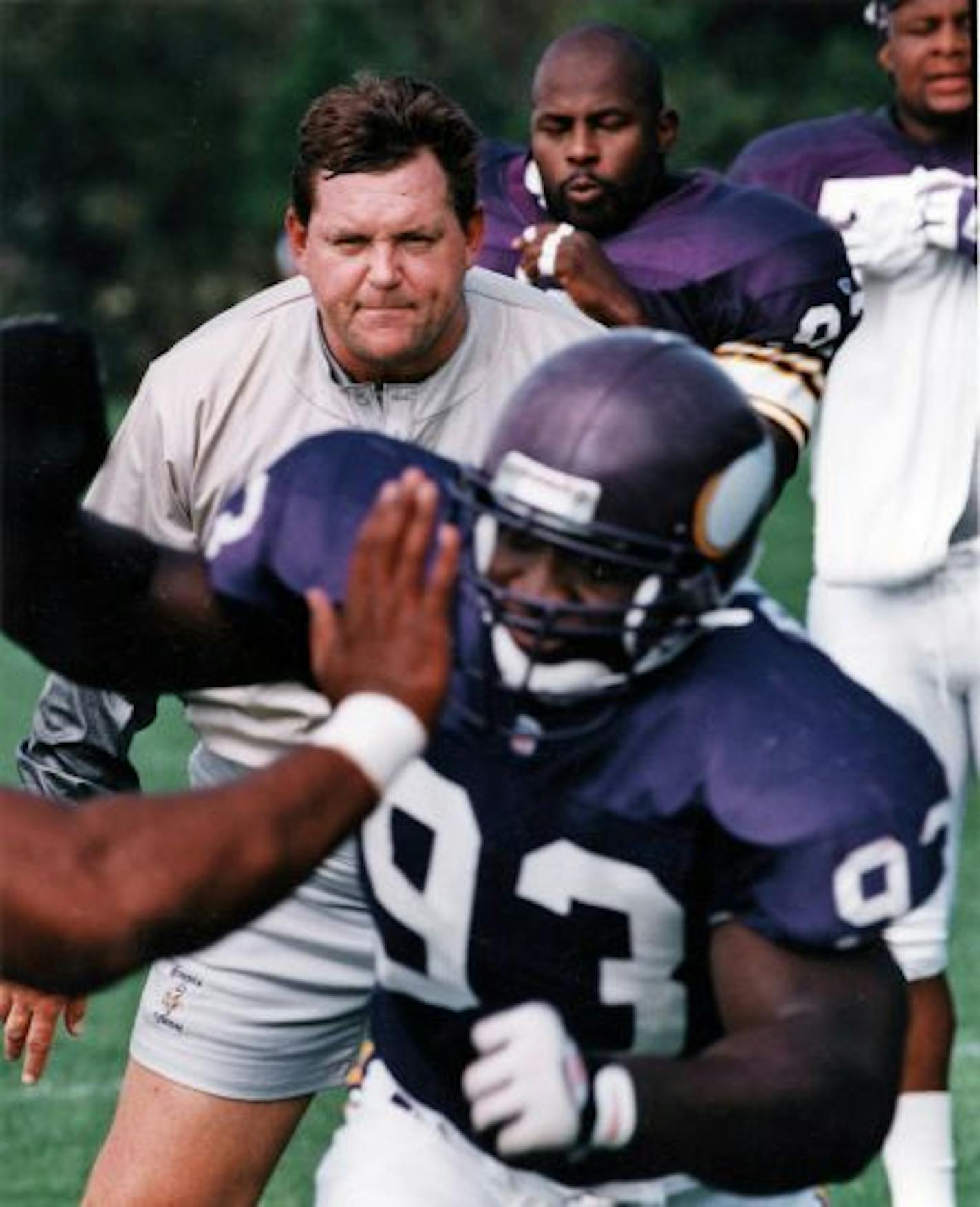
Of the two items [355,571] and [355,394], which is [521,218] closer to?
[355,394]

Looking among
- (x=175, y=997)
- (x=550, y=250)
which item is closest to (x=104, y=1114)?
(x=175, y=997)

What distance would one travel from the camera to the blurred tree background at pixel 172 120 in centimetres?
2152

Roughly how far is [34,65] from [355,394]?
19.0 metres

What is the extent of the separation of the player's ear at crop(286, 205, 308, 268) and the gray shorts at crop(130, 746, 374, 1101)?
0.82 meters

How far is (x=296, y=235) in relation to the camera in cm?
429

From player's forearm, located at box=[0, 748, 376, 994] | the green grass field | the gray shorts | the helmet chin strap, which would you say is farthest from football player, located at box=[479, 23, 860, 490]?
player's forearm, located at box=[0, 748, 376, 994]

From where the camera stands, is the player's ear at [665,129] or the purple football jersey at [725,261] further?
the player's ear at [665,129]

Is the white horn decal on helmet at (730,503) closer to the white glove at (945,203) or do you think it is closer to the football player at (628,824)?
the football player at (628,824)

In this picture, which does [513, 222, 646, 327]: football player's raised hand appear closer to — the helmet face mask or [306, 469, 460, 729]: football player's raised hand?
the helmet face mask

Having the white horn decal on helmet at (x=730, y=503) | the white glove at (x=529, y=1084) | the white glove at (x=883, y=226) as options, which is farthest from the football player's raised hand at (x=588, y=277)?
the white glove at (x=529, y=1084)

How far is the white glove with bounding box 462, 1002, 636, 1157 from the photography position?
8.86ft

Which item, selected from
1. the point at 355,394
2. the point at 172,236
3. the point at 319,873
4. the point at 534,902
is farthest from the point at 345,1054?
the point at 172,236

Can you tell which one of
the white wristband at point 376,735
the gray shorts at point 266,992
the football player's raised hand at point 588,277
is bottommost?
the gray shorts at point 266,992

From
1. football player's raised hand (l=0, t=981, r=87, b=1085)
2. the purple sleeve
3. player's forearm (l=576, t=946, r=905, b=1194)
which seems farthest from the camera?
the purple sleeve
